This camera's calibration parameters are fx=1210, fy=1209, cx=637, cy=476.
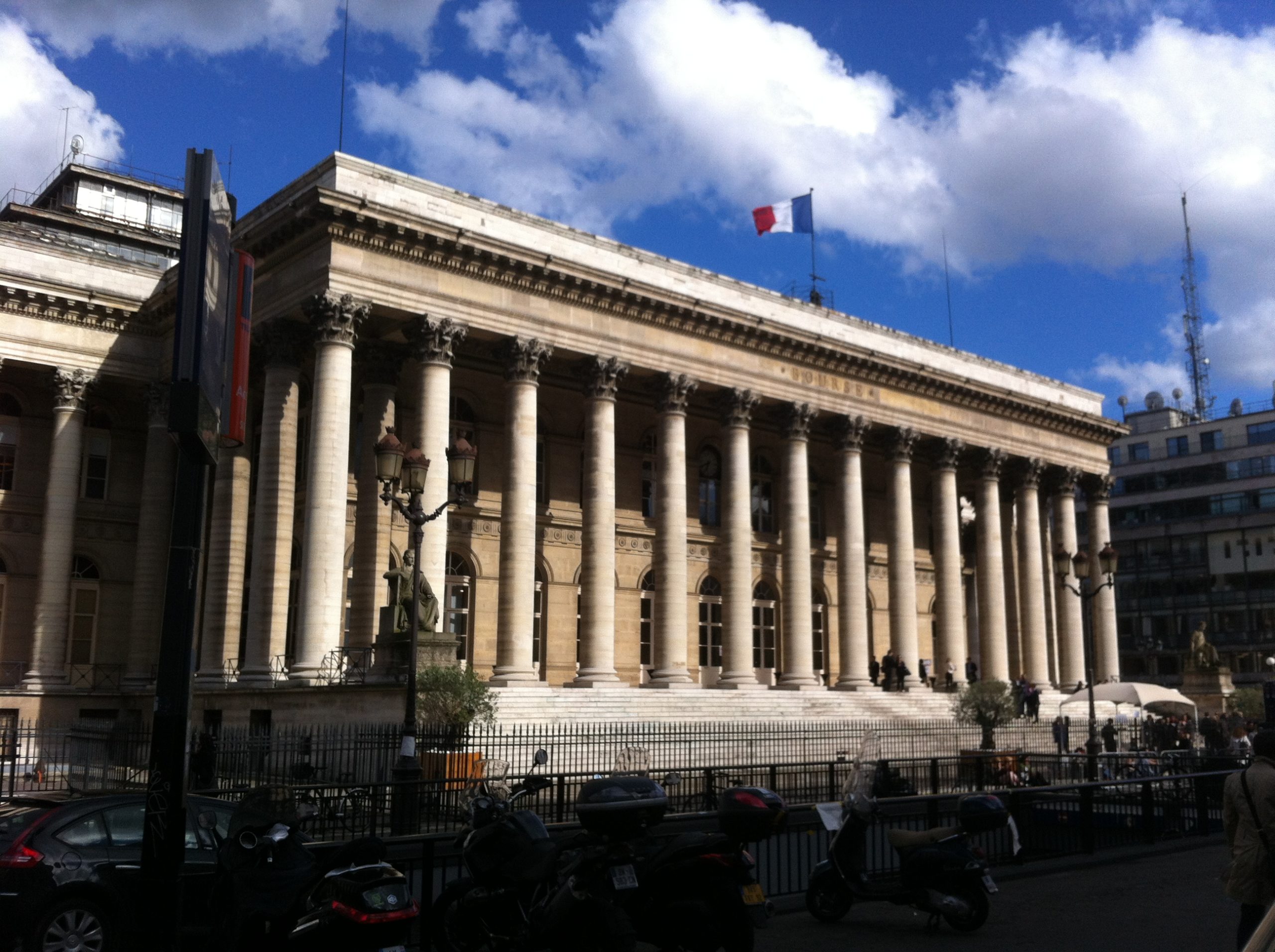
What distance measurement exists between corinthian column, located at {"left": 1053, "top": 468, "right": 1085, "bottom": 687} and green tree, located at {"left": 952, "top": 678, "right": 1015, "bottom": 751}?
11423 millimetres

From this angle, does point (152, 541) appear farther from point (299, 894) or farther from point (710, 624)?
→ point (299, 894)

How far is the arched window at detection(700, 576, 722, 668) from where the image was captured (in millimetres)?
36688

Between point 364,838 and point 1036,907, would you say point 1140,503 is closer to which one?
point 1036,907

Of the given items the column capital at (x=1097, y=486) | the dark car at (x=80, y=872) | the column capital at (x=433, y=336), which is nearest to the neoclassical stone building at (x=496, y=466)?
the column capital at (x=433, y=336)

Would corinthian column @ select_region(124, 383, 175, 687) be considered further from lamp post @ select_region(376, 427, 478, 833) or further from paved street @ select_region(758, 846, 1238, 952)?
paved street @ select_region(758, 846, 1238, 952)

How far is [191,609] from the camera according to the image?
6.81 meters

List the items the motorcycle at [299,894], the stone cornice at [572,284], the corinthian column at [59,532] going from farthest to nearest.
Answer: the corinthian column at [59,532] → the stone cornice at [572,284] → the motorcycle at [299,894]

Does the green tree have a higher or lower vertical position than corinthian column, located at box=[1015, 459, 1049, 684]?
lower

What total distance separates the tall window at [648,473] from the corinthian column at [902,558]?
7290 millimetres

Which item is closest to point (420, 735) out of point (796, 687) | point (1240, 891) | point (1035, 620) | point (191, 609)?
point (191, 609)

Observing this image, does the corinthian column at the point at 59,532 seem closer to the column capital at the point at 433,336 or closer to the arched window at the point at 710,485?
the column capital at the point at 433,336

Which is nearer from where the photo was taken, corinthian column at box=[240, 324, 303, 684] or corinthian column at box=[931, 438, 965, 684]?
corinthian column at box=[240, 324, 303, 684]

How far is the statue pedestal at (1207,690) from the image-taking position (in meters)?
38.7

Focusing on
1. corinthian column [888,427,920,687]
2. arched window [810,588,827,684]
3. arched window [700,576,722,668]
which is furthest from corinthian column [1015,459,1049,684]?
arched window [700,576,722,668]
